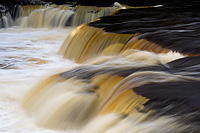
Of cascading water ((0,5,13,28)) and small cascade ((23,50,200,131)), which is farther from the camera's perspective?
cascading water ((0,5,13,28))

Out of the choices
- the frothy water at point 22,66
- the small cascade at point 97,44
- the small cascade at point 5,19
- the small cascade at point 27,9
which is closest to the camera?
the frothy water at point 22,66

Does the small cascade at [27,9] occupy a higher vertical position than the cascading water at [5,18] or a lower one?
higher

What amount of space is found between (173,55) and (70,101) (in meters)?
1.78

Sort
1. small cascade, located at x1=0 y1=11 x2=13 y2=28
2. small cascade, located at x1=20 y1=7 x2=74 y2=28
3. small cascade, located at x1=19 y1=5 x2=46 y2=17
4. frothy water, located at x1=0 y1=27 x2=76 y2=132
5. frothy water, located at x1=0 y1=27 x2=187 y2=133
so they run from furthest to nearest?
small cascade, located at x1=19 y1=5 x2=46 y2=17 → small cascade, located at x1=0 y1=11 x2=13 y2=28 → small cascade, located at x1=20 y1=7 x2=74 y2=28 → frothy water, located at x1=0 y1=27 x2=76 y2=132 → frothy water, located at x1=0 y1=27 x2=187 y2=133

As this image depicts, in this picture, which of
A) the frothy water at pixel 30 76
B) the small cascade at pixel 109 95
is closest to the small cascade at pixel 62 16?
the frothy water at pixel 30 76

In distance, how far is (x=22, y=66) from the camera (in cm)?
587

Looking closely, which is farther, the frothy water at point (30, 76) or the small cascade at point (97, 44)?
the small cascade at point (97, 44)

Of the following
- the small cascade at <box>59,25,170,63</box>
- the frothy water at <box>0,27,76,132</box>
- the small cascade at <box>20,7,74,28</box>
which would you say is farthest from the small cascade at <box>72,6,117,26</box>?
the small cascade at <box>59,25,170,63</box>

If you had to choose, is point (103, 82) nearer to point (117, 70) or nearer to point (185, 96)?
point (117, 70)

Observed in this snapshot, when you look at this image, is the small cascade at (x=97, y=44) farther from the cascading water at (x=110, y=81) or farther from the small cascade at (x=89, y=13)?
the small cascade at (x=89, y=13)

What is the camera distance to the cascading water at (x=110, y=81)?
2611mm

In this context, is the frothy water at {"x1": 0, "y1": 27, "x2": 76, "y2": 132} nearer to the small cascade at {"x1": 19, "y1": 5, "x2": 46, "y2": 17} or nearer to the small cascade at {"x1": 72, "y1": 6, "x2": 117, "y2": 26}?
the small cascade at {"x1": 72, "y1": 6, "x2": 117, "y2": 26}

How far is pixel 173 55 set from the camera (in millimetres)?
4621

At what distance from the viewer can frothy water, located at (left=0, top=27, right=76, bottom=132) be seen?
11.5ft
